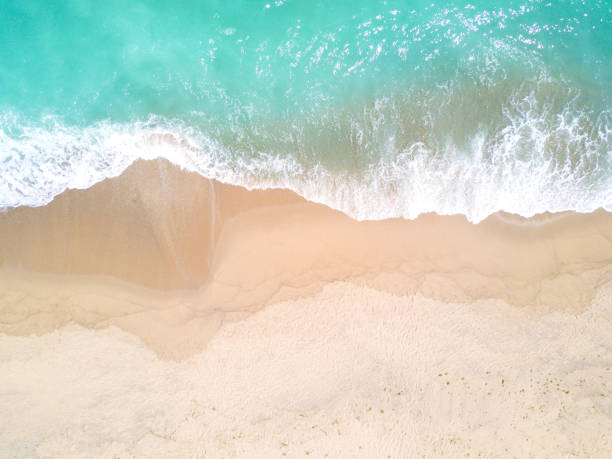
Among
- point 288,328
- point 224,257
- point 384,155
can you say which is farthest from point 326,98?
point 288,328

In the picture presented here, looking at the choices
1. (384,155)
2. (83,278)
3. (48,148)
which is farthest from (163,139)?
(384,155)

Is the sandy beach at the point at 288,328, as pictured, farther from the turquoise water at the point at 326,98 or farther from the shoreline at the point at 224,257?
the turquoise water at the point at 326,98

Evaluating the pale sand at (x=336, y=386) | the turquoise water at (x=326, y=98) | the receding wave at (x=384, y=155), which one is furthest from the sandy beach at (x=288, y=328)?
the turquoise water at (x=326, y=98)

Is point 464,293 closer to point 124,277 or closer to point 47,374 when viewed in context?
point 124,277

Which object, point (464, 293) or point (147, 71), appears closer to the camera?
point (464, 293)

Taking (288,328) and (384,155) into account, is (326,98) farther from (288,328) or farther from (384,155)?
(288,328)

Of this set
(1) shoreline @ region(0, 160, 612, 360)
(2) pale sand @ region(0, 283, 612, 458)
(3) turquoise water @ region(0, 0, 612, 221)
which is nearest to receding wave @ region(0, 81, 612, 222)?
(3) turquoise water @ region(0, 0, 612, 221)
